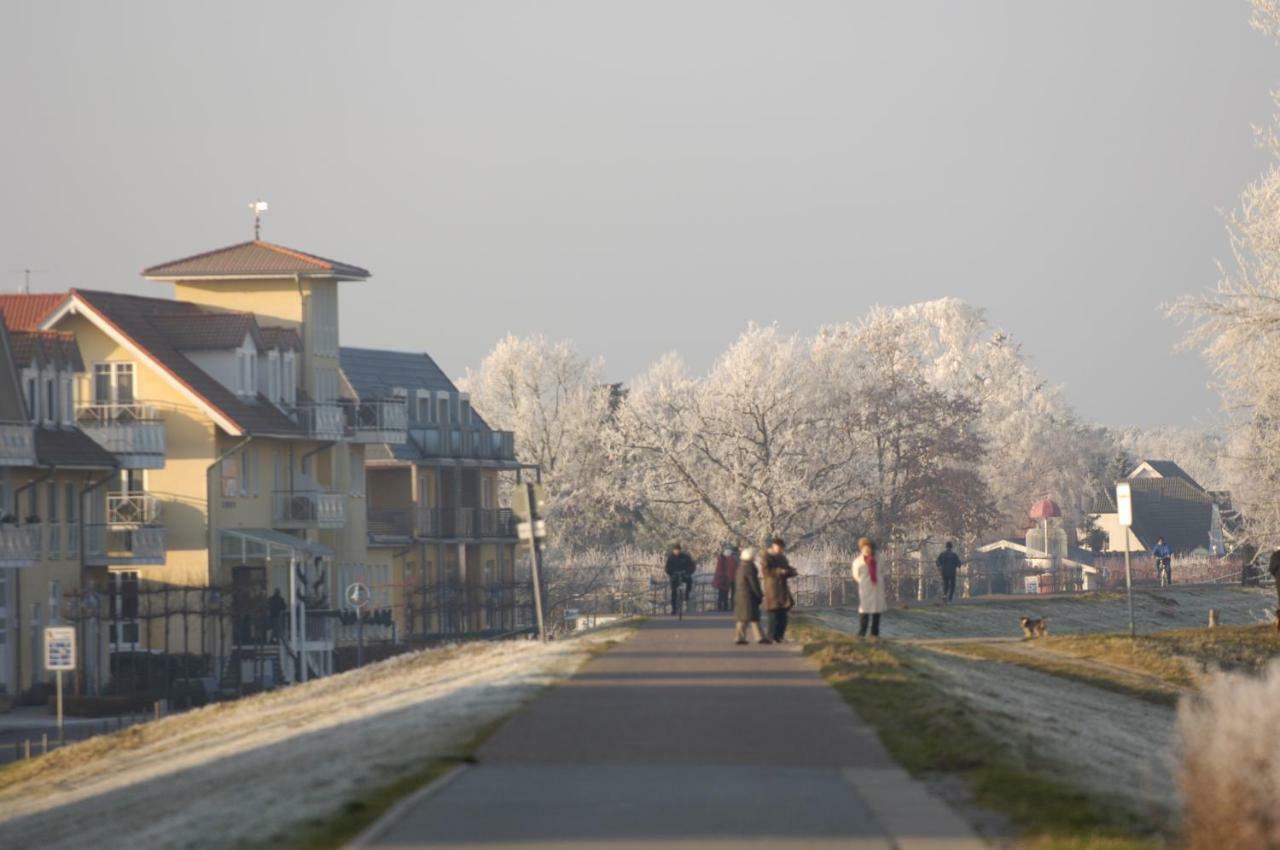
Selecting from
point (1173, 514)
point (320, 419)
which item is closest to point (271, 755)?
point (320, 419)

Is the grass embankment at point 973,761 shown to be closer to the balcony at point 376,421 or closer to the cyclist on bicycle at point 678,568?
the cyclist on bicycle at point 678,568

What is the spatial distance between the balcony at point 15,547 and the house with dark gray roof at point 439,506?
20877mm

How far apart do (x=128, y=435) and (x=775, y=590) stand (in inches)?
1258

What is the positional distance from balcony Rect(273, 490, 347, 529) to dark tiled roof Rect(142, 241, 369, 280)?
24.1 ft

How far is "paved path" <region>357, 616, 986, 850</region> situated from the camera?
1384 centimetres

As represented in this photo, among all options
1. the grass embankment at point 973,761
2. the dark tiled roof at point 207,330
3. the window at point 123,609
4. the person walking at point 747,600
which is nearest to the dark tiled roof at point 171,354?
the dark tiled roof at point 207,330

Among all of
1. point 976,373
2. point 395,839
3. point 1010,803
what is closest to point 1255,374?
point 1010,803

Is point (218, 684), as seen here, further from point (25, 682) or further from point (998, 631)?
point (998, 631)

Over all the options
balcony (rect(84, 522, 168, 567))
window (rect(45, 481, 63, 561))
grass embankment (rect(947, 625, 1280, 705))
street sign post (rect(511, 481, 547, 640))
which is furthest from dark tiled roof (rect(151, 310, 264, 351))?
street sign post (rect(511, 481, 547, 640))

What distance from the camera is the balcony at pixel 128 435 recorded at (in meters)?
61.4

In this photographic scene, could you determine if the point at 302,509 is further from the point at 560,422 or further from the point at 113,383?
the point at 560,422

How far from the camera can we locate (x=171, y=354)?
6494 cm

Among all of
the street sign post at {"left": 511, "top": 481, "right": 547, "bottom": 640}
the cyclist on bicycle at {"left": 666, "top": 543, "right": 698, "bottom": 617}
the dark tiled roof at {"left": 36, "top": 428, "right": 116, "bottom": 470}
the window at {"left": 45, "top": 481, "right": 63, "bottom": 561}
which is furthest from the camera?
the window at {"left": 45, "top": 481, "right": 63, "bottom": 561}

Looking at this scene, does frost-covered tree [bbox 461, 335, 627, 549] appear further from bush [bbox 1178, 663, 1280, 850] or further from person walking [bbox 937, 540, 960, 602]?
bush [bbox 1178, 663, 1280, 850]
